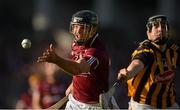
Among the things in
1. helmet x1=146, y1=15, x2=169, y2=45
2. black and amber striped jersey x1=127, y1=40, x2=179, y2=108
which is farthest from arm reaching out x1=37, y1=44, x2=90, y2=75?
helmet x1=146, y1=15, x2=169, y2=45

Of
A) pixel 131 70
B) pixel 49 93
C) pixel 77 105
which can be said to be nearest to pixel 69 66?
pixel 131 70

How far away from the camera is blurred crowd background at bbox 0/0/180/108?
64.1 ft

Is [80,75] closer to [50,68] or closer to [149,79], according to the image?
[149,79]

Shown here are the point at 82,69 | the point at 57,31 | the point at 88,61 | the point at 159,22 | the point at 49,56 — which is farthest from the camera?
the point at 57,31

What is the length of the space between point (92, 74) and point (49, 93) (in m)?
4.83

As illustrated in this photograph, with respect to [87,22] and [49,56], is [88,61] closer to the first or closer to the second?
[87,22]

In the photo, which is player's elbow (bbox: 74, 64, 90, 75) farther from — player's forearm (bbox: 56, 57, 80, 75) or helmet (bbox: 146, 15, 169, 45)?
helmet (bbox: 146, 15, 169, 45)

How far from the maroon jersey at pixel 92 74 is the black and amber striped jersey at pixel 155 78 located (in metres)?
0.41

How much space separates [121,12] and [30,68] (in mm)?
9510

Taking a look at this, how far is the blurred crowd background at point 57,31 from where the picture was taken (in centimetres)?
1955

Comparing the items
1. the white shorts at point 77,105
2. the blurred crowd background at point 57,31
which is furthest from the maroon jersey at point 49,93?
the white shorts at point 77,105

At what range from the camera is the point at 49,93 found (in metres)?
15.8

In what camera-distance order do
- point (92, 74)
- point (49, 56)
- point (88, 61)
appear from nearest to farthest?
point (49, 56) < point (88, 61) < point (92, 74)

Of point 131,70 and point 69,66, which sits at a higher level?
point 69,66
